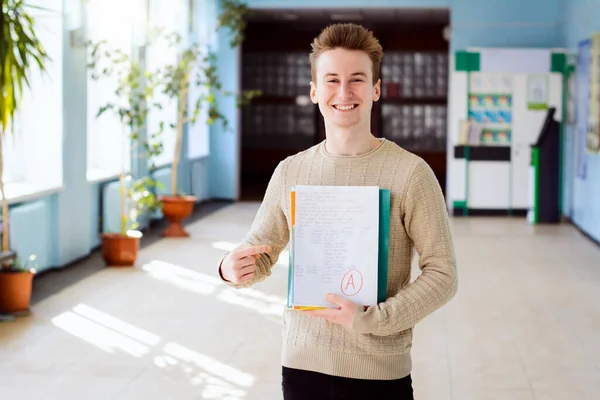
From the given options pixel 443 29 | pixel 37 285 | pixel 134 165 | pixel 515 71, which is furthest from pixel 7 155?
pixel 443 29

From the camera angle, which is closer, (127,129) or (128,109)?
(128,109)

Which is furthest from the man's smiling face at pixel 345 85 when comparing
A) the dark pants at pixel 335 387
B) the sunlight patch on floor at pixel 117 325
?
the sunlight patch on floor at pixel 117 325

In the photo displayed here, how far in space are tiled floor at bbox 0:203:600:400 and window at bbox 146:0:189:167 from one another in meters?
3.46

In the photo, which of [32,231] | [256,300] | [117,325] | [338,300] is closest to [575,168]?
[256,300]

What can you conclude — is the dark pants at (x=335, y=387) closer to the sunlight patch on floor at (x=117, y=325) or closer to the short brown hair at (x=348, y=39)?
the short brown hair at (x=348, y=39)

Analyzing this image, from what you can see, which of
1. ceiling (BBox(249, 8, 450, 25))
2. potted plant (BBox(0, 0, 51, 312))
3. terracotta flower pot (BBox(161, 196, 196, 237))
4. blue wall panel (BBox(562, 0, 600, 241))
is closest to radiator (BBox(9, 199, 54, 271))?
potted plant (BBox(0, 0, 51, 312))

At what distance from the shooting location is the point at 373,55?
216cm


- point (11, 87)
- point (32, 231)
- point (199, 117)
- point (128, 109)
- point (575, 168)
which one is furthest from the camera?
point (199, 117)

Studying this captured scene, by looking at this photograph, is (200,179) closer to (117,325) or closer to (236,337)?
(117,325)

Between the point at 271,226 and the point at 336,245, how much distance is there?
291 mm

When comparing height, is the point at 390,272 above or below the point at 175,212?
above

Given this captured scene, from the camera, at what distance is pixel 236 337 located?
6207 millimetres

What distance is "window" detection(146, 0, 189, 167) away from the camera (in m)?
12.2

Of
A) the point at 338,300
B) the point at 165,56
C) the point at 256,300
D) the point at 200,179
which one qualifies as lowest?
the point at 256,300
